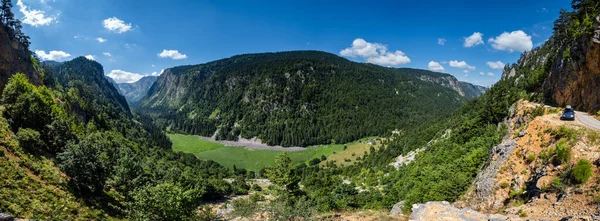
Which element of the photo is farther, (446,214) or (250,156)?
(250,156)

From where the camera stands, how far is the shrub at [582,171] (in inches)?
742

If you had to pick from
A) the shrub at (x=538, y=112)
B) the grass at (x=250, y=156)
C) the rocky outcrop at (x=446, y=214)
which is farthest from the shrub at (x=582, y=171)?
the grass at (x=250, y=156)

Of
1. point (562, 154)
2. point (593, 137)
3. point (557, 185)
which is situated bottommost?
point (557, 185)

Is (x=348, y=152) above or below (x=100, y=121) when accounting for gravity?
below

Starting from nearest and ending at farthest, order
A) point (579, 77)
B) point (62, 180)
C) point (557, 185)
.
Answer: point (557, 185) < point (62, 180) < point (579, 77)

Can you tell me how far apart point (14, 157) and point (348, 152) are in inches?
5756

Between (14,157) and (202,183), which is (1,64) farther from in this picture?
(202,183)

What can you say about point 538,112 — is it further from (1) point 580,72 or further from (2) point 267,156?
(2) point 267,156

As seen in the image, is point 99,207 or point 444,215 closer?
point 444,215

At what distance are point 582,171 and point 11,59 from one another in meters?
106

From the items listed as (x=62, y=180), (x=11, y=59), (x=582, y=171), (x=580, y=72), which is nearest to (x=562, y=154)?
(x=582, y=171)

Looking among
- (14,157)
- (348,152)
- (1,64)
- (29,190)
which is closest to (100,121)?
(1,64)

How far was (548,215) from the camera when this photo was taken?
60.1 feet

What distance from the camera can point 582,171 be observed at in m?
19.1
